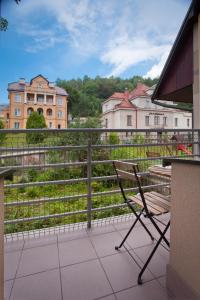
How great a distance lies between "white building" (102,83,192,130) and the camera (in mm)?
24172

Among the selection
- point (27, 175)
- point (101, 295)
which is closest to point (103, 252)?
point (101, 295)

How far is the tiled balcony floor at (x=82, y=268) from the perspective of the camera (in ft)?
4.72

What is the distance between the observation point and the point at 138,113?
2444 cm

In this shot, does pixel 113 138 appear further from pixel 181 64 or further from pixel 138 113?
pixel 138 113

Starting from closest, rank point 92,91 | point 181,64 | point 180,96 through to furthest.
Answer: point 181,64 < point 180,96 < point 92,91

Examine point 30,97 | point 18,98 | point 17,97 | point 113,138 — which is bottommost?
point 113,138

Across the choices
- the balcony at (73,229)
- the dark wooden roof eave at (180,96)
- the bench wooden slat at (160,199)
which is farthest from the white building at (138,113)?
the bench wooden slat at (160,199)

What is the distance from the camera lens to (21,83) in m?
32.9

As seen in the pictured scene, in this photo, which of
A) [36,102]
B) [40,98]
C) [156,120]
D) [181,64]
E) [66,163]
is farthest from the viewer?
[40,98]

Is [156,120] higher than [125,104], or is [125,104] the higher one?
[125,104]

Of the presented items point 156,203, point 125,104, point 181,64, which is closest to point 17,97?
point 125,104

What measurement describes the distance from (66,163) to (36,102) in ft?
109

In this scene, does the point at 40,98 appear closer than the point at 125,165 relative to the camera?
No

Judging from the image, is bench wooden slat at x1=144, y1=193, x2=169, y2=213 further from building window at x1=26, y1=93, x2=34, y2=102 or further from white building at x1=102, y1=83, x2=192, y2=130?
building window at x1=26, y1=93, x2=34, y2=102
